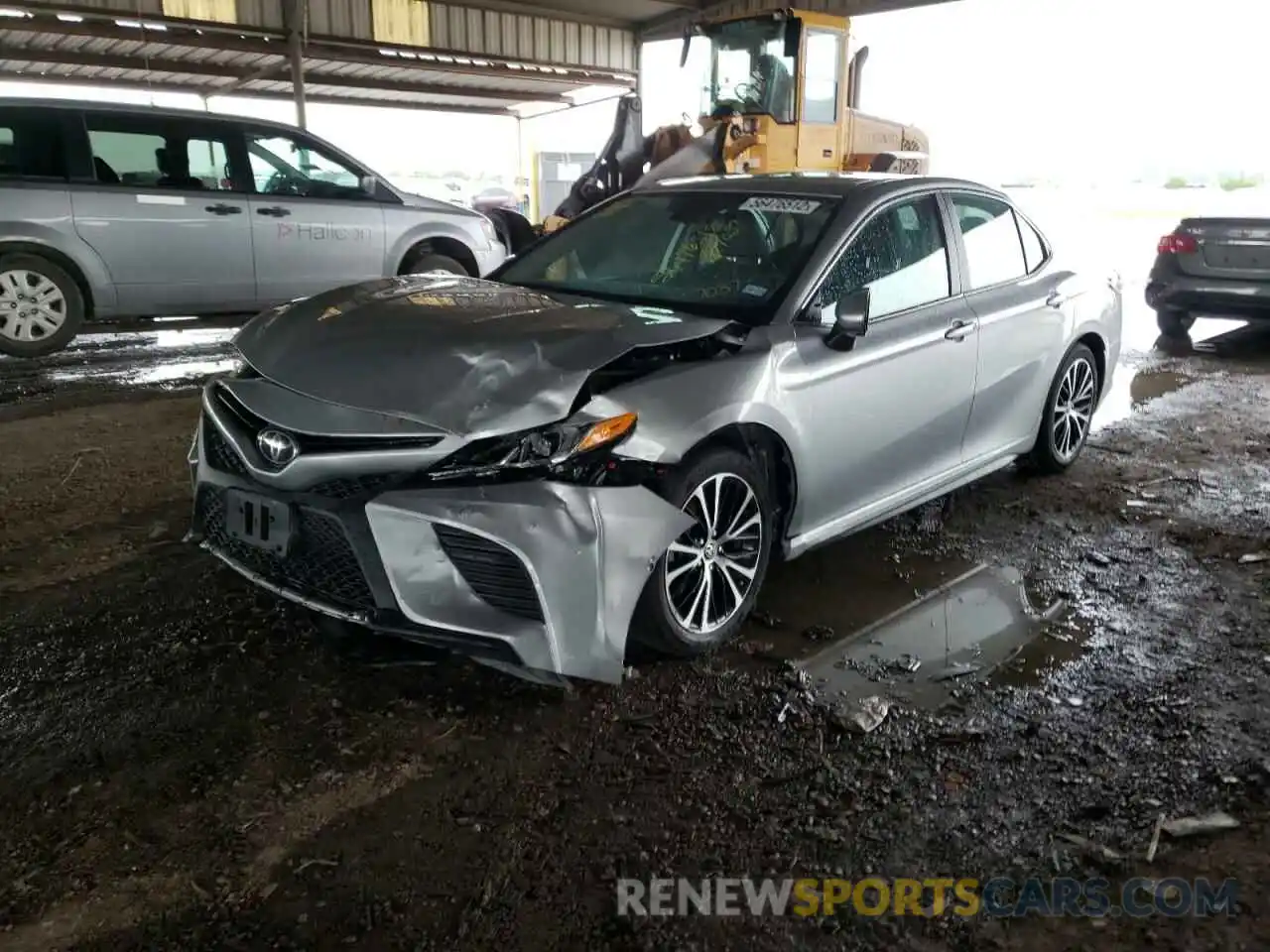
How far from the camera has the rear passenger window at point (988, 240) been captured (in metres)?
4.24

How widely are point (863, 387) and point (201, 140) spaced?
6.14 meters

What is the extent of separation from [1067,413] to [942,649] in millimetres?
2313

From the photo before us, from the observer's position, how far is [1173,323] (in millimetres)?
9805

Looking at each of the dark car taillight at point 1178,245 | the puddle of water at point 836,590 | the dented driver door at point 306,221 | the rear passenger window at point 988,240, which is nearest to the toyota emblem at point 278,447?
the puddle of water at point 836,590

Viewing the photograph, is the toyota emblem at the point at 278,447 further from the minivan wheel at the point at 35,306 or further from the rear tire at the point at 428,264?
the rear tire at the point at 428,264

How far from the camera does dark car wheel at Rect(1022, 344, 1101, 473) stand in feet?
16.0

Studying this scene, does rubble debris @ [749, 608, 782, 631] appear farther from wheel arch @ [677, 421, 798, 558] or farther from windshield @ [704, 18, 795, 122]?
windshield @ [704, 18, 795, 122]

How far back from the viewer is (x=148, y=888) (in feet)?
6.96

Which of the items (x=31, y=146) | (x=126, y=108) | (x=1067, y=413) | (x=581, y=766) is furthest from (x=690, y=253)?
(x=31, y=146)

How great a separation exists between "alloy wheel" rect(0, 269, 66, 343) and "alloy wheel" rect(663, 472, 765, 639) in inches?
242

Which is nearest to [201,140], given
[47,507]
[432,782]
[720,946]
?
[47,507]

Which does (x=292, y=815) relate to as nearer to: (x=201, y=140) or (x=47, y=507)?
(x=47, y=507)

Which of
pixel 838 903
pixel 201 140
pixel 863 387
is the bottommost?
pixel 838 903

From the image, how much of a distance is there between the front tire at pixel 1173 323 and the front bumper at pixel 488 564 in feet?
29.3
